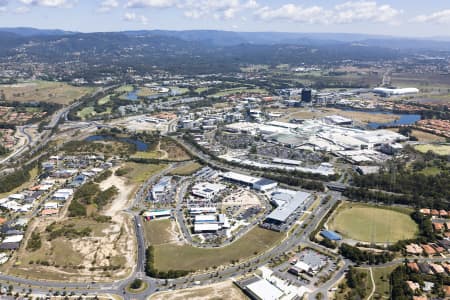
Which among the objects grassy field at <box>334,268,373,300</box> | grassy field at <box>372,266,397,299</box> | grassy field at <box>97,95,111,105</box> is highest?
grassy field at <box>97,95,111,105</box>

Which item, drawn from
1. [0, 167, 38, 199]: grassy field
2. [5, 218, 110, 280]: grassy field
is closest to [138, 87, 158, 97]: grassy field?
[0, 167, 38, 199]: grassy field

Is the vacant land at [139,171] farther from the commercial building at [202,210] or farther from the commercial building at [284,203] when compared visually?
the commercial building at [284,203]

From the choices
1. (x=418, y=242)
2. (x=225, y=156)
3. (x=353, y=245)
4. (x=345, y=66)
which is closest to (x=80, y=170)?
(x=225, y=156)

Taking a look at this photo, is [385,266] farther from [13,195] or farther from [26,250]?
[13,195]

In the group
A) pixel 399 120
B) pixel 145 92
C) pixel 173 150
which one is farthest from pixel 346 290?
pixel 145 92

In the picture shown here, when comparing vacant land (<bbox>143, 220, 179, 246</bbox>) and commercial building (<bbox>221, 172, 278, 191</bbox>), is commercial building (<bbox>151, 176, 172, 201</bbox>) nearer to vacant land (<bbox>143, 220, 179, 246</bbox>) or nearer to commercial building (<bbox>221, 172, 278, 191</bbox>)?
vacant land (<bbox>143, 220, 179, 246</bbox>)
